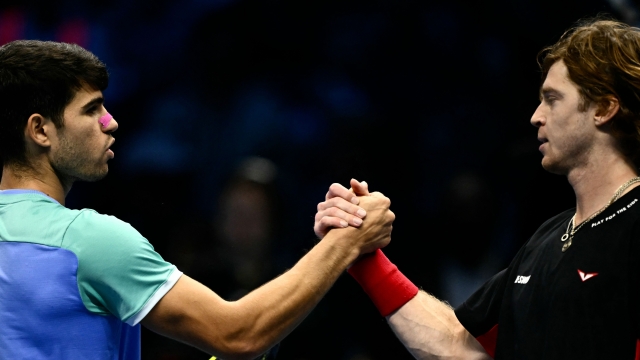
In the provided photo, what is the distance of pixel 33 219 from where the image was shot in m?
2.17

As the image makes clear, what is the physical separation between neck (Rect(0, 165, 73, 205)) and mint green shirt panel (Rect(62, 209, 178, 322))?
225 mm

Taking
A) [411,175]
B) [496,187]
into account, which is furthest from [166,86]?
[496,187]

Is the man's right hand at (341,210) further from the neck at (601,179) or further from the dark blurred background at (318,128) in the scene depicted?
the dark blurred background at (318,128)

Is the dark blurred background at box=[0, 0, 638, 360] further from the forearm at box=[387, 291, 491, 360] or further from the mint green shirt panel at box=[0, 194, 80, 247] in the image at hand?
the mint green shirt panel at box=[0, 194, 80, 247]

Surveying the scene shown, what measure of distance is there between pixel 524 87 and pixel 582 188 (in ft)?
8.11

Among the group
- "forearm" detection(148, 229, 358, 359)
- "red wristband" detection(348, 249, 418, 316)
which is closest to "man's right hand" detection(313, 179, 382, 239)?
"red wristband" detection(348, 249, 418, 316)

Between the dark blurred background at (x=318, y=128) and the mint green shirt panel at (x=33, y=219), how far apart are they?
2326 mm

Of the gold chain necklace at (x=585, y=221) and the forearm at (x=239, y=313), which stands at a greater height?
the gold chain necklace at (x=585, y=221)

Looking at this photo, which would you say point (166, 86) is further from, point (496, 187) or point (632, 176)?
point (632, 176)

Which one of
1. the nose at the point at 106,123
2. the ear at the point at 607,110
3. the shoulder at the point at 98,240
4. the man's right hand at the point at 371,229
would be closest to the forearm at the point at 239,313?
the shoulder at the point at 98,240

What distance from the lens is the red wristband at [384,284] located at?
290cm

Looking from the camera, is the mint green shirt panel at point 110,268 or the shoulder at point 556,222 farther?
the shoulder at point 556,222

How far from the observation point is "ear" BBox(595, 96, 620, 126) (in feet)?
7.91

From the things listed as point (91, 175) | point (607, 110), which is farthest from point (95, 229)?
point (607, 110)
